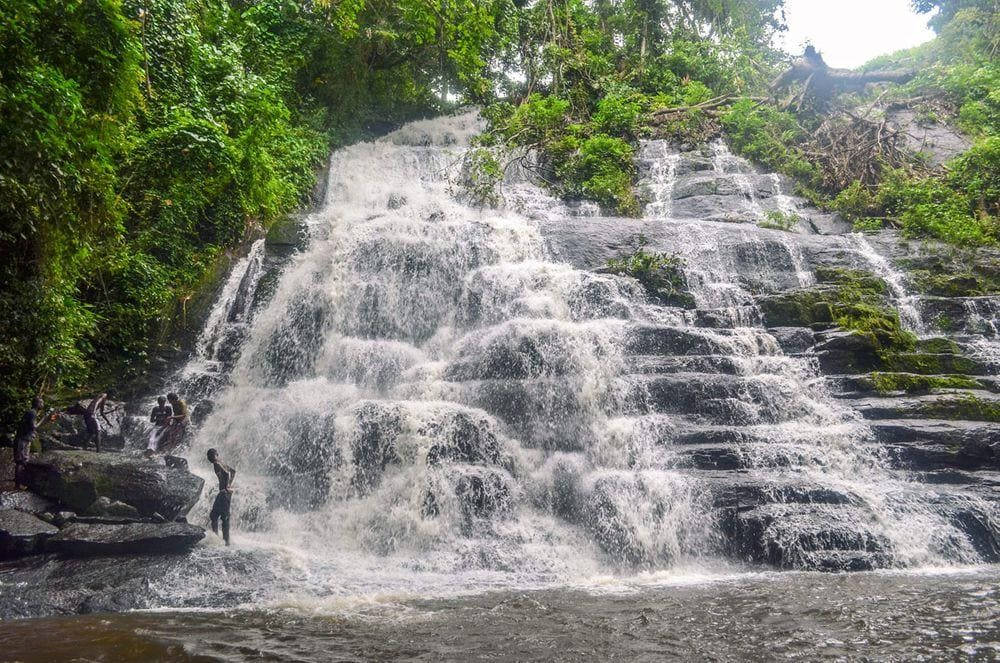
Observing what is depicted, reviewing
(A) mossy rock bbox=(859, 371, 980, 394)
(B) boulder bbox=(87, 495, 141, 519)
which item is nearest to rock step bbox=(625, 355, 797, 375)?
(A) mossy rock bbox=(859, 371, 980, 394)

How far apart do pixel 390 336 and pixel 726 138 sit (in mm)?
13326

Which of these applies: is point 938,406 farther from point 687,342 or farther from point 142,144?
point 142,144

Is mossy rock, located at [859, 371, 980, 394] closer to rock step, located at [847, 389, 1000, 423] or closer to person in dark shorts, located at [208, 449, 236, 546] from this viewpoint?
rock step, located at [847, 389, 1000, 423]

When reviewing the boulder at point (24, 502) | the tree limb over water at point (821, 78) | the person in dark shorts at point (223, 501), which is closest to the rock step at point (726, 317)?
the person in dark shorts at point (223, 501)

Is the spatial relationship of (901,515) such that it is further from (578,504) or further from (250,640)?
(250,640)

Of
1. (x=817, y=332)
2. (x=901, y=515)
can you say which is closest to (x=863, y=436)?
(x=901, y=515)

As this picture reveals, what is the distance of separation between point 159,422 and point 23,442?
2380mm

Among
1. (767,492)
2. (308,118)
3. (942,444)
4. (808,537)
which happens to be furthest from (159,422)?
(308,118)

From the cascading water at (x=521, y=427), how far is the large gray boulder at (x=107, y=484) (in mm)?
761

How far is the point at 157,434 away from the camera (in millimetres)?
10156

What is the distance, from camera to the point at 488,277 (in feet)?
42.2

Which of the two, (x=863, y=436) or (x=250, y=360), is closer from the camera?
(x=863, y=436)

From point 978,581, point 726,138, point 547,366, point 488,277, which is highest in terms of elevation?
point 726,138

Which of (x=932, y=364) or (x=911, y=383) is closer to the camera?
(x=911, y=383)
